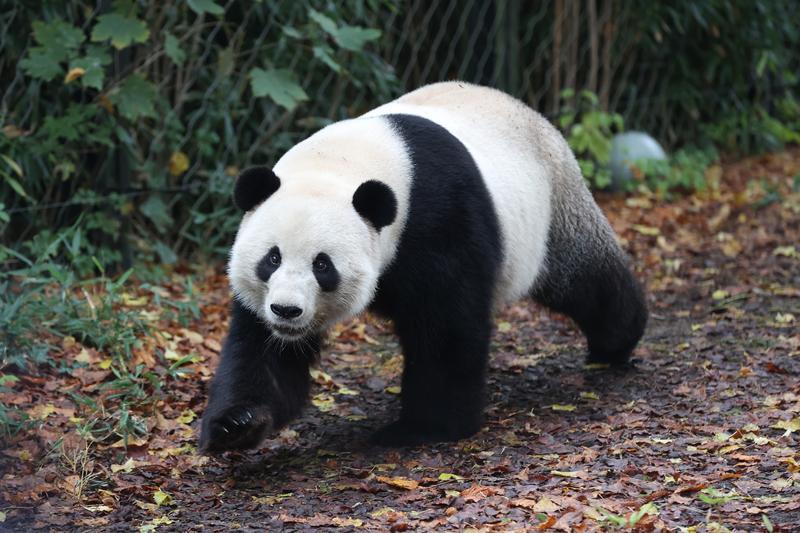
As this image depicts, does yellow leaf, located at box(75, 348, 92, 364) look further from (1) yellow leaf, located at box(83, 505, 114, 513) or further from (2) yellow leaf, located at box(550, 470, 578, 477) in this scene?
(2) yellow leaf, located at box(550, 470, 578, 477)

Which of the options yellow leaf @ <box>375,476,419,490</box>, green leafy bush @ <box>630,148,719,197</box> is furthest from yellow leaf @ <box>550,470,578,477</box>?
green leafy bush @ <box>630,148,719,197</box>

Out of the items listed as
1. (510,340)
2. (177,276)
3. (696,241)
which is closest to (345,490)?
(510,340)

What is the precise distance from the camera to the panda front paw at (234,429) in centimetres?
425

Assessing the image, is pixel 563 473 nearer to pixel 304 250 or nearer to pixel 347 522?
→ pixel 347 522

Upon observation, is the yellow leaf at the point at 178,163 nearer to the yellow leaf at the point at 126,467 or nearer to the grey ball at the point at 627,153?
the yellow leaf at the point at 126,467

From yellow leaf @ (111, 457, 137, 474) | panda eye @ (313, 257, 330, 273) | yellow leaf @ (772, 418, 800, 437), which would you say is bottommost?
yellow leaf @ (111, 457, 137, 474)

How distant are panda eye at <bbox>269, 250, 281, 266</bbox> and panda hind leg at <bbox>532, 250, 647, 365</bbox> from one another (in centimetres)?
173

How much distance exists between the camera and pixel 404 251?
14.8 feet

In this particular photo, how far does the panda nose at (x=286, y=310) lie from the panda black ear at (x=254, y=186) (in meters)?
0.49

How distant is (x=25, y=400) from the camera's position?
493 centimetres

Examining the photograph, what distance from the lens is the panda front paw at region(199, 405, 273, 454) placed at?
425cm

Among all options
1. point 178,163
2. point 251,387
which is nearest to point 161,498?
point 251,387

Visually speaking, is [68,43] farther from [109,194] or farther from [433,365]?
[433,365]

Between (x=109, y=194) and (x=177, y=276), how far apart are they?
0.68 m
